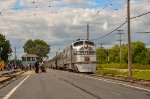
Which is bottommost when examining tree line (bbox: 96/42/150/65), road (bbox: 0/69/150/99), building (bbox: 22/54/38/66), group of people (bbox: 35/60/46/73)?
road (bbox: 0/69/150/99)

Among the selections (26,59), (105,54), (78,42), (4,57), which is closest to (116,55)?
(105,54)

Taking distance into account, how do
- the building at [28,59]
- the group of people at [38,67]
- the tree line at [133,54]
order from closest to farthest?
the group of people at [38,67] → the building at [28,59] → the tree line at [133,54]

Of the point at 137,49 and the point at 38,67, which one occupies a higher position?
the point at 137,49

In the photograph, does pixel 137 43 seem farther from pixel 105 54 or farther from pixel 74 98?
pixel 74 98

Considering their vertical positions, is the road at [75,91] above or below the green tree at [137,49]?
below

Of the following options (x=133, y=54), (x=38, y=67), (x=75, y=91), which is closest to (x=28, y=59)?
A: (x=38, y=67)

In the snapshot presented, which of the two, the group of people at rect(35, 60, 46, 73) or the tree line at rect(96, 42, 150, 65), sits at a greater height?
the tree line at rect(96, 42, 150, 65)

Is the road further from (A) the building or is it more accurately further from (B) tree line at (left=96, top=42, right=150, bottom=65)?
(B) tree line at (left=96, top=42, right=150, bottom=65)

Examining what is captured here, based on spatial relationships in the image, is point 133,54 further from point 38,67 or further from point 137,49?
point 38,67

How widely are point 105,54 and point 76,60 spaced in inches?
5575

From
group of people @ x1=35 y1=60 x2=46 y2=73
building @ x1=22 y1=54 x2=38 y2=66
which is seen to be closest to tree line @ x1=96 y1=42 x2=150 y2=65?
building @ x1=22 y1=54 x2=38 y2=66

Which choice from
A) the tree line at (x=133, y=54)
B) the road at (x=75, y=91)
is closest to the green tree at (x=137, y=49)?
the tree line at (x=133, y=54)

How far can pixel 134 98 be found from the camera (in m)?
17.9

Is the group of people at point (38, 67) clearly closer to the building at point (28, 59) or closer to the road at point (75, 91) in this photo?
the building at point (28, 59)
